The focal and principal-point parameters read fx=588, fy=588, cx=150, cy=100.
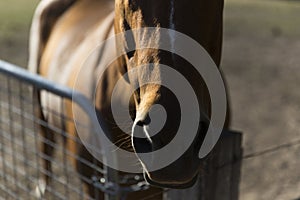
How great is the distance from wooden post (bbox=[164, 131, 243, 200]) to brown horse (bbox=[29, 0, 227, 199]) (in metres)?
0.34

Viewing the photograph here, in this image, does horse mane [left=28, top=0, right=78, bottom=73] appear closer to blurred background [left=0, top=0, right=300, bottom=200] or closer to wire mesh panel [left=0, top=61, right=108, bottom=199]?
wire mesh panel [left=0, top=61, right=108, bottom=199]

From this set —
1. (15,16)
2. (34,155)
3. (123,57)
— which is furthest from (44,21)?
(15,16)

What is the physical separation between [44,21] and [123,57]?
70.4 inches

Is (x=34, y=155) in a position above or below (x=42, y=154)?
below

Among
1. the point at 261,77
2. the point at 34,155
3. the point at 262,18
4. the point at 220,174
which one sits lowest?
the point at 262,18

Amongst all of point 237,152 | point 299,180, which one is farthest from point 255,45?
point 237,152

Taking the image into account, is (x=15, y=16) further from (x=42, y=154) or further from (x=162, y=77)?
(x=162, y=77)

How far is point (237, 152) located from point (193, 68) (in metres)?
0.78

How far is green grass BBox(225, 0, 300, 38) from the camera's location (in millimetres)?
8234

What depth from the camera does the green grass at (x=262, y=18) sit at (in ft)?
27.0

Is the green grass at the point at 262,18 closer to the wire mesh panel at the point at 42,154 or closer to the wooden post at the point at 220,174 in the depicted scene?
the wire mesh panel at the point at 42,154

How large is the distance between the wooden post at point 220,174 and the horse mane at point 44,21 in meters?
1.86

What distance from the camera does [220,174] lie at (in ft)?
8.25

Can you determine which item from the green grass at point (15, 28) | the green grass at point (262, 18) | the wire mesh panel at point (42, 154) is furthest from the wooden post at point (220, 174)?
the green grass at point (262, 18)
